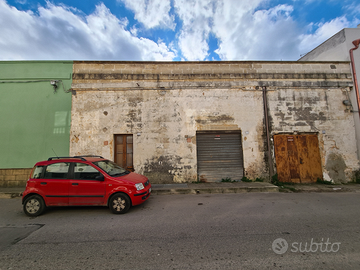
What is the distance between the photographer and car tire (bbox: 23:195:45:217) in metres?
5.30

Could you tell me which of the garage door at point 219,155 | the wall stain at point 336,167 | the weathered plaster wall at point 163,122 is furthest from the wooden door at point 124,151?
the wall stain at point 336,167

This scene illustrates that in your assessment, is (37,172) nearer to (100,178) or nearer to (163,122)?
(100,178)

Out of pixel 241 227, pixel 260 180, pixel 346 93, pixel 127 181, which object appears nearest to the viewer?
pixel 241 227

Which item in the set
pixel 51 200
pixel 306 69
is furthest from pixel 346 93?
pixel 51 200

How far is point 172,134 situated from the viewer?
31.0 feet

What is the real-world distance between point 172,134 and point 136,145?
200 centimetres

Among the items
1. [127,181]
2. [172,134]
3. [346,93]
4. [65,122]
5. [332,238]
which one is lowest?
[332,238]

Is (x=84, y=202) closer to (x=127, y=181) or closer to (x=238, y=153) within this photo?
(x=127, y=181)

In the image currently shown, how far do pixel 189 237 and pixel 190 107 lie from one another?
7.01 metres

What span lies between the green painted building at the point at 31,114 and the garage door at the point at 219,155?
23.6ft

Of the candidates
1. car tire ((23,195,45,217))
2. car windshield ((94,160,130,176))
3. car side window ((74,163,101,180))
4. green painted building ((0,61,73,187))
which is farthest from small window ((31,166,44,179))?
green painted building ((0,61,73,187))

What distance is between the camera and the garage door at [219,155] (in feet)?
30.6

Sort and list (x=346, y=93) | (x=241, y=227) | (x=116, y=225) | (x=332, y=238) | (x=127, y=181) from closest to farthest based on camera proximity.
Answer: (x=332, y=238)
(x=241, y=227)
(x=116, y=225)
(x=127, y=181)
(x=346, y=93)

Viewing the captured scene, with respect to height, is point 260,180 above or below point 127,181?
below
